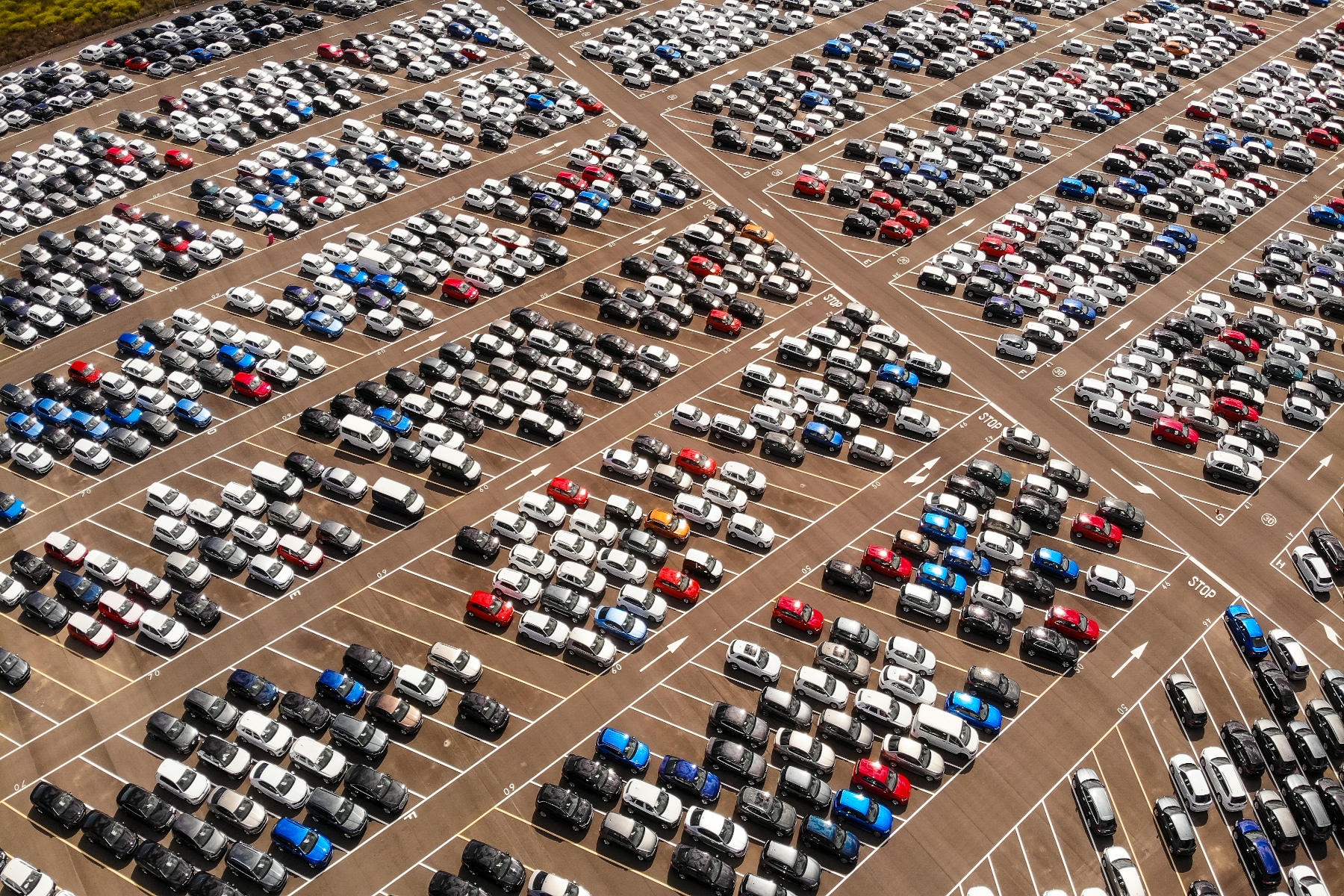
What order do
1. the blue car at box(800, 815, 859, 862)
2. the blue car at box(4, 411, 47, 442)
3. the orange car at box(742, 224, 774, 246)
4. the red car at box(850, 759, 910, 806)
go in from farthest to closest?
the orange car at box(742, 224, 774, 246), the blue car at box(4, 411, 47, 442), the red car at box(850, 759, 910, 806), the blue car at box(800, 815, 859, 862)

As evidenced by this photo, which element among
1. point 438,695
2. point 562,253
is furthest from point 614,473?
point 562,253

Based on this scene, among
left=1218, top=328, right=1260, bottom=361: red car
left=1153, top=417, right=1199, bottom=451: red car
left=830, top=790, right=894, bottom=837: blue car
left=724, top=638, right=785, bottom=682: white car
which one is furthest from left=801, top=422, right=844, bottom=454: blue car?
left=1218, top=328, right=1260, bottom=361: red car

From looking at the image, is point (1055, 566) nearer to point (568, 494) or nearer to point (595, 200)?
point (568, 494)

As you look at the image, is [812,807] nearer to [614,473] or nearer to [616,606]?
[616,606]

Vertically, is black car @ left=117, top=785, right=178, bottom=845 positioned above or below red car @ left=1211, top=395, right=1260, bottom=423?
below

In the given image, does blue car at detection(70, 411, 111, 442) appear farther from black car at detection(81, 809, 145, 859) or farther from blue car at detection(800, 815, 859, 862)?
blue car at detection(800, 815, 859, 862)

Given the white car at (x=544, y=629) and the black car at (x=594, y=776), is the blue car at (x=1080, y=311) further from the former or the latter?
the black car at (x=594, y=776)

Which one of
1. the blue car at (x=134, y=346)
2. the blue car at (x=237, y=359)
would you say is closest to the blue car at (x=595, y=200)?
the blue car at (x=237, y=359)
